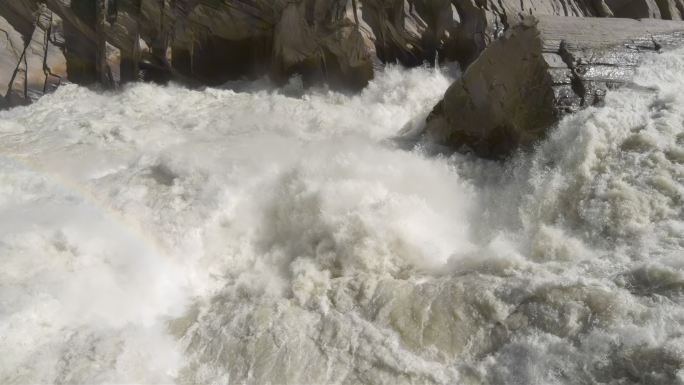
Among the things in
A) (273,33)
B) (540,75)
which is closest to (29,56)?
(273,33)

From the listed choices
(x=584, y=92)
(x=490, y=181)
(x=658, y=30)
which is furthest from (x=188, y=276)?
(x=658, y=30)

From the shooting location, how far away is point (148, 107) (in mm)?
7965

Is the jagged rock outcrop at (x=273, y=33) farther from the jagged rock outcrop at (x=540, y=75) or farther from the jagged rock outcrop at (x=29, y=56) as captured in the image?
the jagged rock outcrop at (x=540, y=75)

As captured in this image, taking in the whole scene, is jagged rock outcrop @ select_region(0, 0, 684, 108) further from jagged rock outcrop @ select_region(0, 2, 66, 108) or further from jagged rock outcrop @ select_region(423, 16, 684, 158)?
jagged rock outcrop @ select_region(423, 16, 684, 158)

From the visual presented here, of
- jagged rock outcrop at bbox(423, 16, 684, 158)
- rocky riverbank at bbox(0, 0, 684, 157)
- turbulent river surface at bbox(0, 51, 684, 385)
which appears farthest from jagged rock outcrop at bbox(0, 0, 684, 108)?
turbulent river surface at bbox(0, 51, 684, 385)

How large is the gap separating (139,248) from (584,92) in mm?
4324

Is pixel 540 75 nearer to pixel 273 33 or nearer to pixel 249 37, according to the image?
pixel 273 33

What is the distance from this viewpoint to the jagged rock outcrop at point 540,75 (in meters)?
5.17

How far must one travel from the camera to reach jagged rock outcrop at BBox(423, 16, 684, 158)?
5.17 m

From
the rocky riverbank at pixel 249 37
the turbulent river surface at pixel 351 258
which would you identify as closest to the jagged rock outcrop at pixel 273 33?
the rocky riverbank at pixel 249 37

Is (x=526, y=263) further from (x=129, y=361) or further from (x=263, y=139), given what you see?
(x=263, y=139)

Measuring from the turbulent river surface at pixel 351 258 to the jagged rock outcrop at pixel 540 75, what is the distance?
219 mm

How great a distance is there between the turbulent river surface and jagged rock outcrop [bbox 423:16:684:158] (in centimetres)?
22

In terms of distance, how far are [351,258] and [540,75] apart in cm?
263
